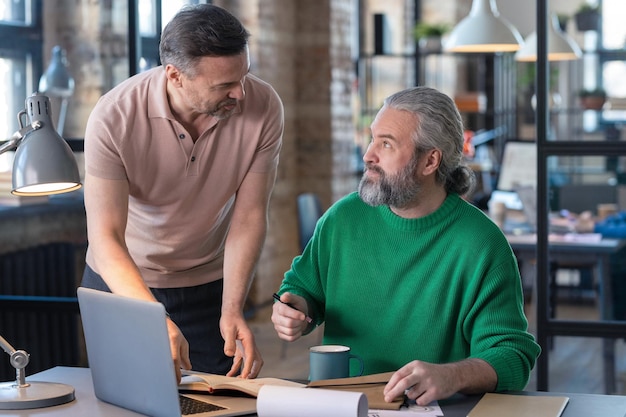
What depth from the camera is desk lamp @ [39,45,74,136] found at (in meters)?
3.57

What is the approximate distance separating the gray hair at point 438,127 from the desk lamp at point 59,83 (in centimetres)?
169

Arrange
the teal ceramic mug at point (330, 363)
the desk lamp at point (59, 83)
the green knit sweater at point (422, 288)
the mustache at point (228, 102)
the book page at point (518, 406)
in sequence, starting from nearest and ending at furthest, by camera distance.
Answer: the book page at point (518, 406), the teal ceramic mug at point (330, 363), the green knit sweater at point (422, 288), the mustache at point (228, 102), the desk lamp at point (59, 83)

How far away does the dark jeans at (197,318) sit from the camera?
8.50 ft

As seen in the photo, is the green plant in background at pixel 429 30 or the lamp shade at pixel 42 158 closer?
the lamp shade at pixel 42 158

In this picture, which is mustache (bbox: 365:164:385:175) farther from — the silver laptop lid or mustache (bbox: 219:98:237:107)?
the silver laptop lid

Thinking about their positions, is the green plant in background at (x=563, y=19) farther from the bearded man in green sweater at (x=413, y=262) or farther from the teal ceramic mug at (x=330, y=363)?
the teal ceramic mug at (x=330, y=363)

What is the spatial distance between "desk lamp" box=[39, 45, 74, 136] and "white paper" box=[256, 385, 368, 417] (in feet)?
6.90

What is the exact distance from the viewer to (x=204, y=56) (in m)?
2.13

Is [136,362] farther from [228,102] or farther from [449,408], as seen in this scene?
[228,102]

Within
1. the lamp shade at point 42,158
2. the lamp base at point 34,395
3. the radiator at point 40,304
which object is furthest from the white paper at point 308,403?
the radiator at point 40,304

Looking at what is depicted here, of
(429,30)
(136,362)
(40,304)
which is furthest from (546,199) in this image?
(429,30)

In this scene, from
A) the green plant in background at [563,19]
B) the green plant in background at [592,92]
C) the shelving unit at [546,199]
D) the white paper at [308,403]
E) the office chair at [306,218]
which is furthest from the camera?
the green plant in background at [563,19]

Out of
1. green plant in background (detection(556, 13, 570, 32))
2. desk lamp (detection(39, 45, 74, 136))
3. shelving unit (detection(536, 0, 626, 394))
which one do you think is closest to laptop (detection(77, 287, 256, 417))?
shelving unit (detection(536, 0, 626, 394))

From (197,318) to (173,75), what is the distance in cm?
69
